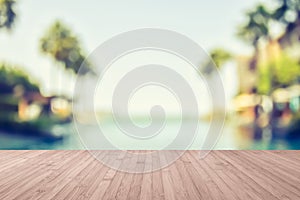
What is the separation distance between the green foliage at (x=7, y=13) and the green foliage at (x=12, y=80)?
1.31 metres

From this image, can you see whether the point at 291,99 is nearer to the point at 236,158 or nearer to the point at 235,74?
the point at 235,74

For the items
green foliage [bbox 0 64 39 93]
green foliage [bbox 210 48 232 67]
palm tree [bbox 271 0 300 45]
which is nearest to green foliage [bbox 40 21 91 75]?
green foliage [bbox 0 64 39 93]

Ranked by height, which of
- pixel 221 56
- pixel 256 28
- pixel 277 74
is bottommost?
pixel 277 74

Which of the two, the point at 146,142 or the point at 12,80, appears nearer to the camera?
the point at 12,80

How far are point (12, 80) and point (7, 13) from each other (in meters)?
2.21

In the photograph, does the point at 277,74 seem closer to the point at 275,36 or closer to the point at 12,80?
the point at 275,36

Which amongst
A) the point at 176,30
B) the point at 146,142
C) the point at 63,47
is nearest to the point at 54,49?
the point at 63,47

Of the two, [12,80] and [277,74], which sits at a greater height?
[277,74]

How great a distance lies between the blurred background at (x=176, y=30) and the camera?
1077 centimetres

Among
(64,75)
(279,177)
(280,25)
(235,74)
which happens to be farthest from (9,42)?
(279,177)

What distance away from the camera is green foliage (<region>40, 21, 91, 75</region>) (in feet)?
43.1

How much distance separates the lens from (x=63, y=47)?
46.1 feet

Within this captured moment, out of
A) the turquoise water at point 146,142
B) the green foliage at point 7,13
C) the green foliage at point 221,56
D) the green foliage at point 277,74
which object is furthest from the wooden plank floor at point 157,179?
the green foliage at point 221,56

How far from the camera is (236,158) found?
446 cm
